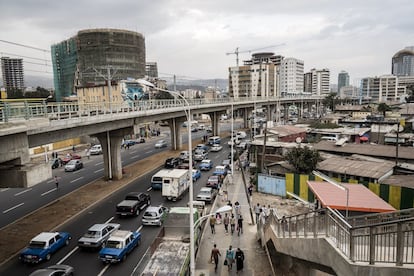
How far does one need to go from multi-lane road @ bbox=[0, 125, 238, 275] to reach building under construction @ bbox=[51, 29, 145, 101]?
6310 cm

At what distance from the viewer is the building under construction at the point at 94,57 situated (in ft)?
333

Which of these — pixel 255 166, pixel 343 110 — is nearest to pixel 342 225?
pixel 255 166

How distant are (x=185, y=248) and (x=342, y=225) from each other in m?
8.60

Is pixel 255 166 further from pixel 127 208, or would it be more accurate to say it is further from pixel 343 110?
pixel 343 110

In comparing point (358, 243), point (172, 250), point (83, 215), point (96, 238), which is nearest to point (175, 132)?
point (83, 215)

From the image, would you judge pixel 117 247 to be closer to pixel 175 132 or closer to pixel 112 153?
pixel 112 153

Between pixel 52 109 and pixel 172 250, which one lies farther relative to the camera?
pixel 52 109

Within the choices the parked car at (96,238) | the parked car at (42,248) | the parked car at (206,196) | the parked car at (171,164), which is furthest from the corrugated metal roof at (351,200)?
the parked car at (171,164)

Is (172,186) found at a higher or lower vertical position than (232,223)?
higher

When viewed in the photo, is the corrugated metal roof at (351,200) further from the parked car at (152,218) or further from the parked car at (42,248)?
the parked car at (42,248)

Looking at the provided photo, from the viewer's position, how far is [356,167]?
2670 cm

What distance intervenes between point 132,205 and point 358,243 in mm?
19207

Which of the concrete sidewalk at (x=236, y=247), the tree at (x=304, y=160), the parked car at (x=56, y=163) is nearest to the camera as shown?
the concrete sidewalk at (x=236, y=247)

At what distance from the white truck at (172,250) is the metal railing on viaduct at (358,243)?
4.91 metres
